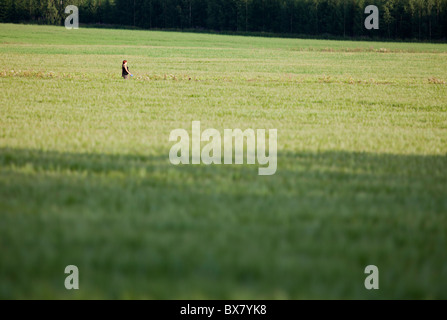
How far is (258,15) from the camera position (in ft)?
453

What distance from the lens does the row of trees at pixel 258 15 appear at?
387 feet

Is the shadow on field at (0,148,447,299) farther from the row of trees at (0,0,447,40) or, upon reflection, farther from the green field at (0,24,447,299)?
the row of trees at (0,0,447,40)

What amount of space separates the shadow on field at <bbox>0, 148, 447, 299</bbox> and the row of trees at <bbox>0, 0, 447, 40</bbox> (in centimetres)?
11727

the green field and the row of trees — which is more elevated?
the row of trees

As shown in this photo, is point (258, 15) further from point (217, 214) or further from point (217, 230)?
point (217, 230)

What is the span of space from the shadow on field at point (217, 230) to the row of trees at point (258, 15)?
117 m

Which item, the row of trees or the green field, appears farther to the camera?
the row of trees

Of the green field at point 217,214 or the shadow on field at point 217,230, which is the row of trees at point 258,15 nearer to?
the green field at point 217,214

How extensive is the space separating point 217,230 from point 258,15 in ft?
457

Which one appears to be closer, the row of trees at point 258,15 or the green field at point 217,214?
the green field at point 217,214

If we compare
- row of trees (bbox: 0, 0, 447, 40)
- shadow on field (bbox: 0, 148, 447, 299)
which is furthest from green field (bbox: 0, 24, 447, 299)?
row of trees (bbox: 0, 0, 447, 40)

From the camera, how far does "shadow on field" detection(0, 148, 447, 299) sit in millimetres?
4336

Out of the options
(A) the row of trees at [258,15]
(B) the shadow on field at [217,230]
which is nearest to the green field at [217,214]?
(B) the shadow on field at [217,230]

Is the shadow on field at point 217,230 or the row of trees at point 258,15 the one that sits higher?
the row of trees at point 258,15
